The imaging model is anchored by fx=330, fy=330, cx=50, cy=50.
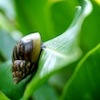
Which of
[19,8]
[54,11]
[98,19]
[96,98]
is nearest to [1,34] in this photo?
[19,8]

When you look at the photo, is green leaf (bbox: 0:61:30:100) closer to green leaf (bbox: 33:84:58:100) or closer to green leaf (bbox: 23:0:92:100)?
green leaf (bbox: 23:0:92:100)

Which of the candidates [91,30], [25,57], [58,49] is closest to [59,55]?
[58,49]

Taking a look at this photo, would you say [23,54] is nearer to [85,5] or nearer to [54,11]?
[85,5]

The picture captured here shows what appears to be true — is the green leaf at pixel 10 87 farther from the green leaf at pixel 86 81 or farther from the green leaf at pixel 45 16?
the green leaf at pixel 45 16

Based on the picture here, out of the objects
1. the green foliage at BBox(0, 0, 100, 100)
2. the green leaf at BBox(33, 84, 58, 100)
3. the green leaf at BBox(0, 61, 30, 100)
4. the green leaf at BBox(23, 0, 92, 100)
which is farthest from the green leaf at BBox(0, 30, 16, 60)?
the green leaf at BBox(23, 0, 92, 100)

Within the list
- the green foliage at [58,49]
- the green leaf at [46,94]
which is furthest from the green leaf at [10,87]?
the green leaf at [46,94]

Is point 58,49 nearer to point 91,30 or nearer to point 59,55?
point 59,55

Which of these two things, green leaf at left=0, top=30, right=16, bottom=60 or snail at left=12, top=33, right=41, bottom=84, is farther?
green leaf at left=0, top=30, right=16, bottom=60
